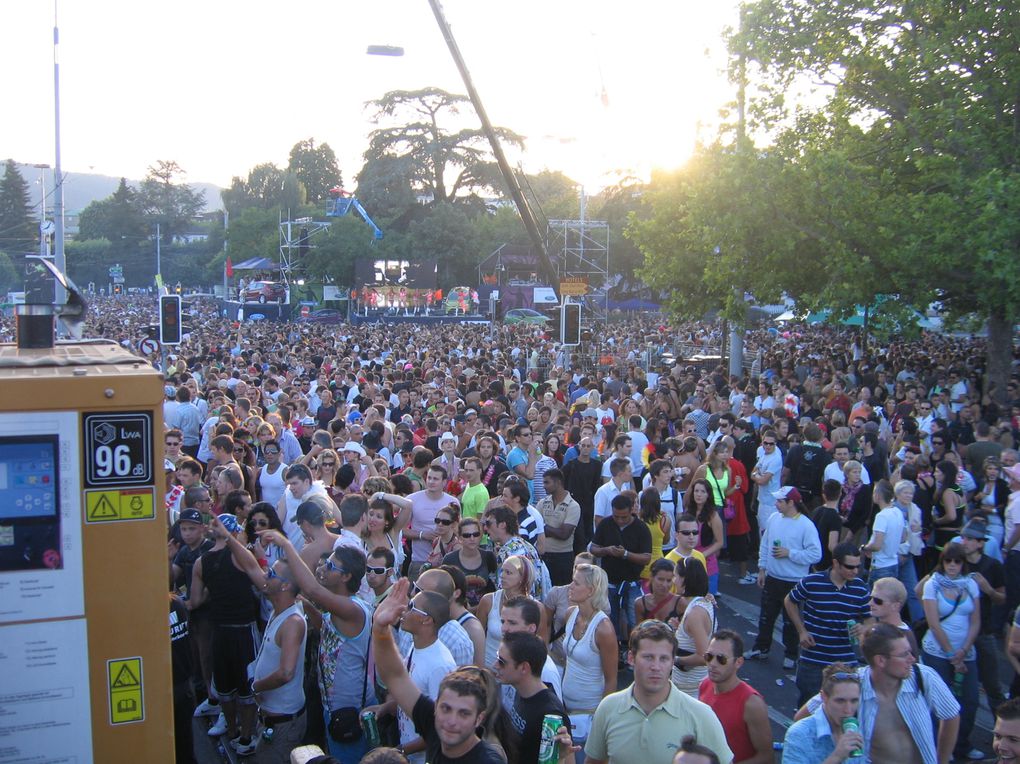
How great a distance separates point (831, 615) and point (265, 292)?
238 ft

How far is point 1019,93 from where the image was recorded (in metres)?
17.2

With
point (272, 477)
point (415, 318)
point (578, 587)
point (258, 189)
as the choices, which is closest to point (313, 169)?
point (258, 189)

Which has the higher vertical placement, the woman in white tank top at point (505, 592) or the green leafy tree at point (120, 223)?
the green leafy tree at point (120, 223)

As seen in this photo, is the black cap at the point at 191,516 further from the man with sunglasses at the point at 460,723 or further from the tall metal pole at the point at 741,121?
the tall metal pole at the point at 741,121

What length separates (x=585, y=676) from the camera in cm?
544

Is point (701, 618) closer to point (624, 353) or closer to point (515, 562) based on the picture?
point (515, 562)

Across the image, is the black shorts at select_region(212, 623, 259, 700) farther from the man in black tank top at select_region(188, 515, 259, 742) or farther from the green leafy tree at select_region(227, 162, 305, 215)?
the green leafy tree at select_region(227, 162, 305, 215)

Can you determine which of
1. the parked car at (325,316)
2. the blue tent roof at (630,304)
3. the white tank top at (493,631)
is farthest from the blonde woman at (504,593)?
the blue tent roof at (630,304)

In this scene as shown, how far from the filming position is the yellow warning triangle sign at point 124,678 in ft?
11.5

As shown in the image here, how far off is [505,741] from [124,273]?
121m

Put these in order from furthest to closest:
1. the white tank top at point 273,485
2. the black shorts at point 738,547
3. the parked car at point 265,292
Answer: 1. the parked car at point 265,292
2. the black shorts at point 738,547
3. the white tank top at point 273,485

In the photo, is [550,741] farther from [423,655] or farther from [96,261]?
[96,261]

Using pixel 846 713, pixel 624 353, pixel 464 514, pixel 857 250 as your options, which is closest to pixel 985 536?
pixel 846 713

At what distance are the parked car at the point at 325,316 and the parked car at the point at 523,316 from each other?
36.2ft
